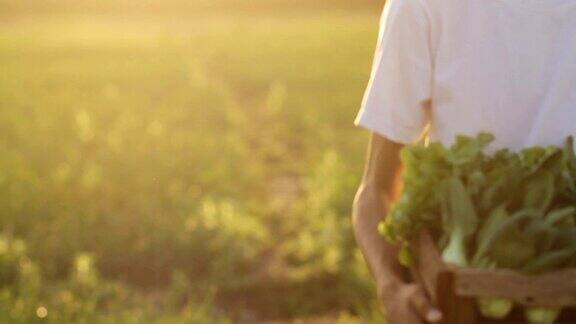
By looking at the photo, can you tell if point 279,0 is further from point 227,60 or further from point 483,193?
point 483,193

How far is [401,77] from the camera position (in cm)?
210

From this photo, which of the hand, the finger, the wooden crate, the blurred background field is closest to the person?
the hand

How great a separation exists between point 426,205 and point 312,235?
15.2 feet

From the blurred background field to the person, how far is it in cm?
238

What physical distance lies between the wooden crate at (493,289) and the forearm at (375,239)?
0.39 metres

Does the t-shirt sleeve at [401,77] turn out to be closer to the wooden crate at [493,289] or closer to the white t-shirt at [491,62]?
the white t-shirt at [491,62]

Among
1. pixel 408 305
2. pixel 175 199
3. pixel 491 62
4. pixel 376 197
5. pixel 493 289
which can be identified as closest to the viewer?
pixel 493 289

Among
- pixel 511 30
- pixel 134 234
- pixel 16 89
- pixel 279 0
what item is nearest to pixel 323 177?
pixel 134 234

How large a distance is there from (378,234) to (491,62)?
40 cm

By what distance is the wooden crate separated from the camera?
151cm

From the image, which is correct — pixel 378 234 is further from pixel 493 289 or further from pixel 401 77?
pixel 493 289

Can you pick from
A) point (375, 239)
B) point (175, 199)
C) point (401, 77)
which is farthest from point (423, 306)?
point (175, 199)

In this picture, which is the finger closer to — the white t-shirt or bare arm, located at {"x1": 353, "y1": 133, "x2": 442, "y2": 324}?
bare arm, located at {"x1": 353, "y1": 133, "x2": 442, "y2": 324}

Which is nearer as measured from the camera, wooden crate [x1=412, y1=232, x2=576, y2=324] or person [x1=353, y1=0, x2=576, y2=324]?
wooden crate [x1=412, y1=232, x2=576, y2=324]
